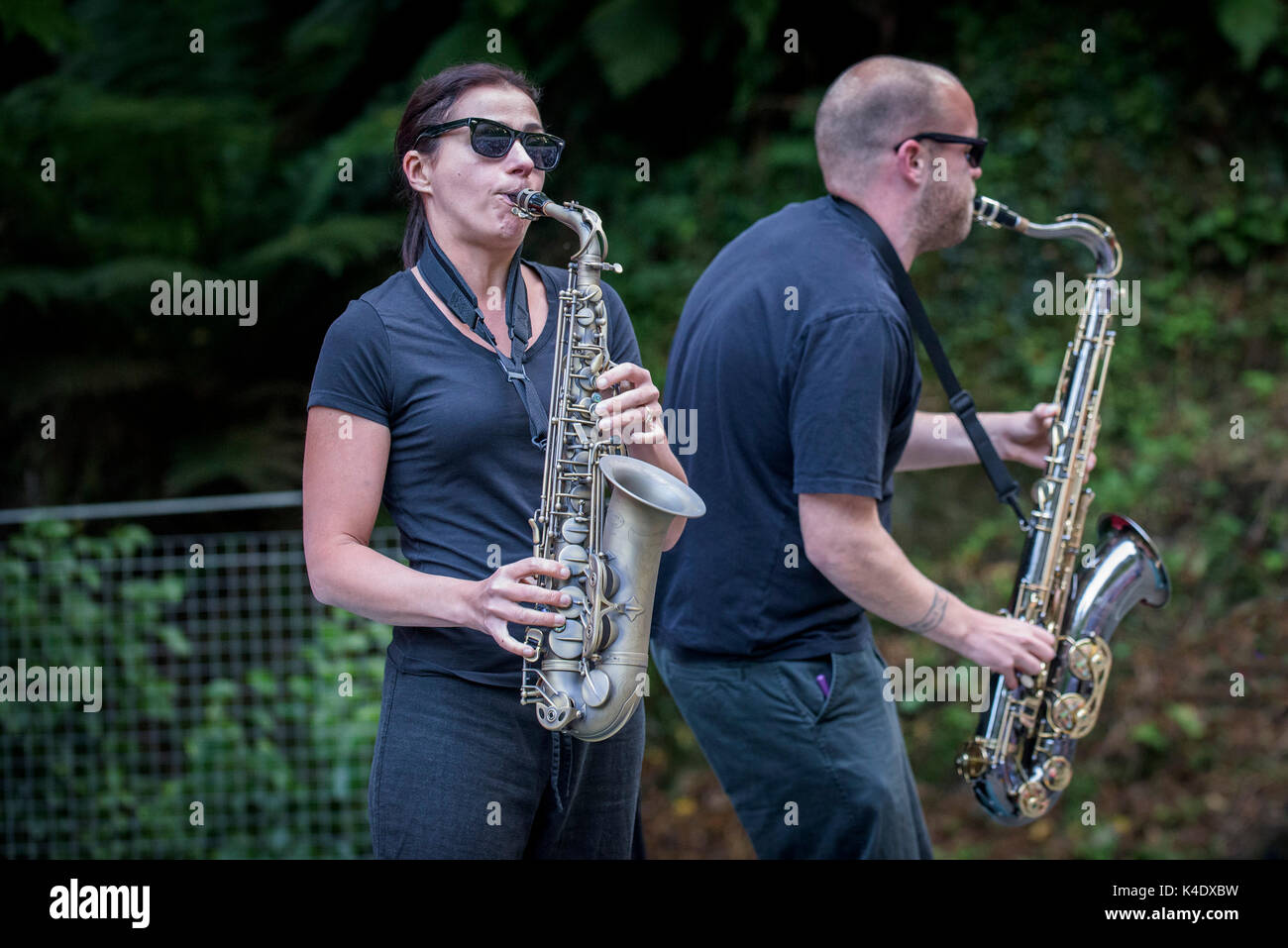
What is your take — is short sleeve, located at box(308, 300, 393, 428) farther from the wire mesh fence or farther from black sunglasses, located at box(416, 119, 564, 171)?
the wire mesh fence

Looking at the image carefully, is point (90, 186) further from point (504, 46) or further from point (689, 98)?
point (689, 98)

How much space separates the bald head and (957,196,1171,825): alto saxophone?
379mm

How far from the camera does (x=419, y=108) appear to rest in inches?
94.0

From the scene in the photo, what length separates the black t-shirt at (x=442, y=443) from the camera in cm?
225

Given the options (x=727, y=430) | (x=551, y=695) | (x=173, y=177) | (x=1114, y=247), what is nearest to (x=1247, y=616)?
(x=1114, y=247)

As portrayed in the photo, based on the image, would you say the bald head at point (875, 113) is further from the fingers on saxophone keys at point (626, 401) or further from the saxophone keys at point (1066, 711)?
the saxophone keys at point (1066, 711)

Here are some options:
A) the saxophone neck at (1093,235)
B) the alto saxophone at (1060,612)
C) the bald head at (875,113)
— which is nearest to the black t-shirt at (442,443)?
the bald head at (875,113)

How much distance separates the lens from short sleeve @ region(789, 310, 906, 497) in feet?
8.91

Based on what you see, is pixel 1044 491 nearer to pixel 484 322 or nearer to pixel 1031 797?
pixel 1031 797

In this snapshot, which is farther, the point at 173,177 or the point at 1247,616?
the point at 173,177

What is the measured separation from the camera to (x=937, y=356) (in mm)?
3164

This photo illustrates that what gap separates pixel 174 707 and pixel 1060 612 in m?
3.47

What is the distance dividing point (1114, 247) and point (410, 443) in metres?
2.28

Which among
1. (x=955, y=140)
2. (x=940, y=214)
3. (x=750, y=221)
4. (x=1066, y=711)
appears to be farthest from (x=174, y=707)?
(x=750, y=221)
